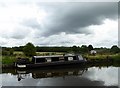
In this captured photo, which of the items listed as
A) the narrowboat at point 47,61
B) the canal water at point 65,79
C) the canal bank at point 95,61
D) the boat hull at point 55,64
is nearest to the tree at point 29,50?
the canal bank at point 95,61

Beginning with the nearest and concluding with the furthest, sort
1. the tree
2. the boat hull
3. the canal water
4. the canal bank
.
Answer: the canal water < the boat hull < the canal bank < the tree

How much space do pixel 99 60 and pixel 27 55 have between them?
19246 mm

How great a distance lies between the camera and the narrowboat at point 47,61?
47906mm

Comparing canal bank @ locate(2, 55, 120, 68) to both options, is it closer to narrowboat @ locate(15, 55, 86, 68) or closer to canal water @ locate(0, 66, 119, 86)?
narrowboat @ locate(15, 55, 86, 68)

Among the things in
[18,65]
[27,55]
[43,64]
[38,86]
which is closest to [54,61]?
[43,64]

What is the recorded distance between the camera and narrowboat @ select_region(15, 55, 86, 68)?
47906 mm

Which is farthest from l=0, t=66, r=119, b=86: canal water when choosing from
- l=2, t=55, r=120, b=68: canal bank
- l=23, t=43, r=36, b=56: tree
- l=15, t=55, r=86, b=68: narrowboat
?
l=23, t=43, r=36, b=56: tree

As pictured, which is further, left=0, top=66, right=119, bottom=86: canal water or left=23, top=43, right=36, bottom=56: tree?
left=23, top=43, right=36, bottom=56: tree

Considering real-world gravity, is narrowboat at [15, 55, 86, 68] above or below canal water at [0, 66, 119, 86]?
above

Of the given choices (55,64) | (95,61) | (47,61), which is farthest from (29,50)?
(55,64)

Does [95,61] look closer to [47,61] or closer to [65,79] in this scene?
[47,61]

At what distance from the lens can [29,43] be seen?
6950cm

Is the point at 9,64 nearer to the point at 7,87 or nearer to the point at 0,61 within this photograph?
the point at 0,61

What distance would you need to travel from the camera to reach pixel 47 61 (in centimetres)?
4997
